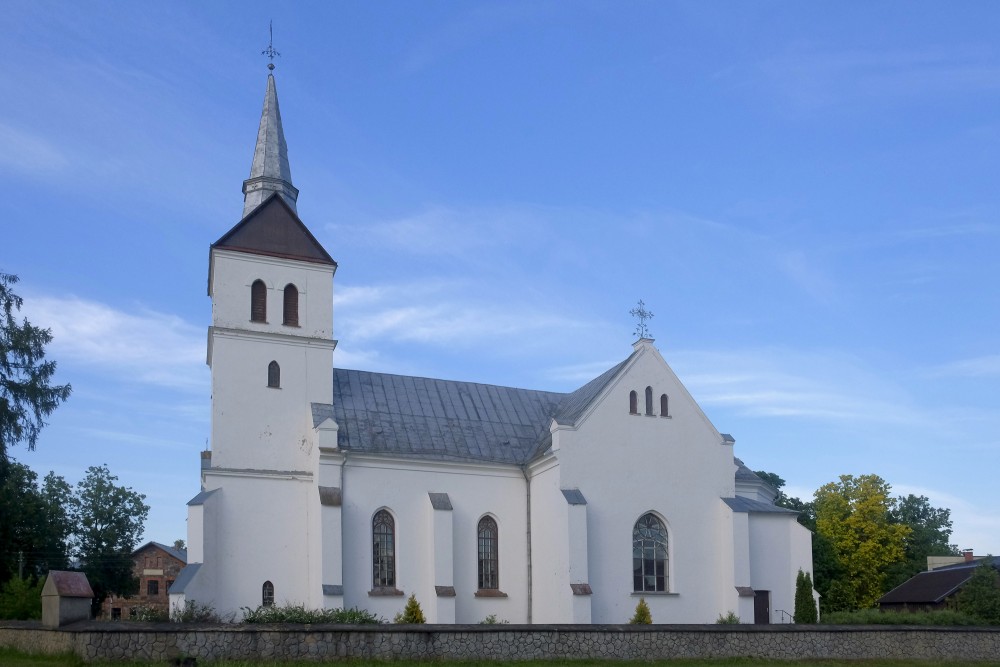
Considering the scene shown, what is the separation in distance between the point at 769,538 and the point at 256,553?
59.4 ft

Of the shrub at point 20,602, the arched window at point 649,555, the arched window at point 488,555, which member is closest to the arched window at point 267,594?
the arched window at point 488,555

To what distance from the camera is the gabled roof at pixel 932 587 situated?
1859 inches

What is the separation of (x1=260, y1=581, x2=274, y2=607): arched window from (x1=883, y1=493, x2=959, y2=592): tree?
42.7 metres

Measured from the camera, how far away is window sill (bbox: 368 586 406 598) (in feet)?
106

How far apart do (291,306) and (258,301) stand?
1178mm

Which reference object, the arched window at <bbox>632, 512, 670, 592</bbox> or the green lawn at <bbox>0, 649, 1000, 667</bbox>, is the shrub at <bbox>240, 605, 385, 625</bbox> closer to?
the green lawn at <bbox>0, 649, 1000, 667</bbox>

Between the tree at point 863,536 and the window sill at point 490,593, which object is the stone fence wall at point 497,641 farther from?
the tree at point 863,536

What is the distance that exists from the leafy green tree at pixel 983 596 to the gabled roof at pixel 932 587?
10.4 metres

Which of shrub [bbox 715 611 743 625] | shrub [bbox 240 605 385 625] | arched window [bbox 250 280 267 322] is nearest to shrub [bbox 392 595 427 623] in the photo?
shrub [bbox 240 605 385 625]

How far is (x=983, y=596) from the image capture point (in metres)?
35.2

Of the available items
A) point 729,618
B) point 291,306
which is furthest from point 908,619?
point 291,306

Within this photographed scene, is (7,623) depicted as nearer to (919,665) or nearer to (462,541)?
(462,541)

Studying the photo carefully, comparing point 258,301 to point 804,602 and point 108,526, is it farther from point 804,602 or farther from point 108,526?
point 108,526

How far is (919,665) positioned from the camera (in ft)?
79.7
